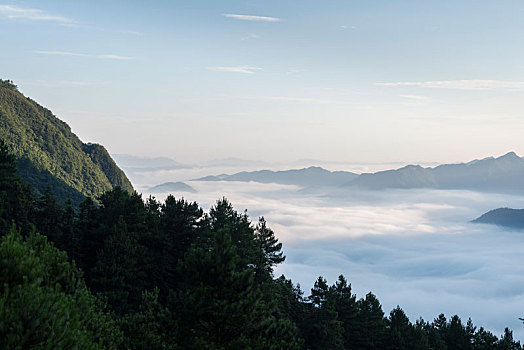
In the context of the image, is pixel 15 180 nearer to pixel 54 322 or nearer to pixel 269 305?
pixel 269 305

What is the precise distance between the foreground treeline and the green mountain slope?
2088 inches

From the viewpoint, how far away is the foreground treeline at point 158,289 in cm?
1037

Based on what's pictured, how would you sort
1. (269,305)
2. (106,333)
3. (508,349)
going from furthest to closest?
1. (508,349)
2. (269,305)
3. (106,333)

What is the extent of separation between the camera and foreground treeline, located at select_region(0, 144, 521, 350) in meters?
10.4

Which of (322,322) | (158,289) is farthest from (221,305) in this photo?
(322,322)

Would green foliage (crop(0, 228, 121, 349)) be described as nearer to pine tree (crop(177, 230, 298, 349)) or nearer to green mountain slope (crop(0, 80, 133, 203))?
pine tree (crop(177, 230, 298, 349))

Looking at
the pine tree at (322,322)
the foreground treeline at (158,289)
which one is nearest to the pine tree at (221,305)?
the foreground treeline at (158,289)

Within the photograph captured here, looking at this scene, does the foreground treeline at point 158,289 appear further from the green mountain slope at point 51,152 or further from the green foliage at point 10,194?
the green mountain slope at point 51,152

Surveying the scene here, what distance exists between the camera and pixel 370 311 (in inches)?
1794

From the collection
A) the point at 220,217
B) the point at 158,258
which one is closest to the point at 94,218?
the point at 158,258

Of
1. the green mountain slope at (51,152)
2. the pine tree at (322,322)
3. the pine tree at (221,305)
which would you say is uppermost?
the green mountain slope at (51,152)

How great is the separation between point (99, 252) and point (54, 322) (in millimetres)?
24273

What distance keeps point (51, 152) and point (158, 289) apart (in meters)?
101

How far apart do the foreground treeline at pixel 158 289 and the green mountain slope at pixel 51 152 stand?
174ft
